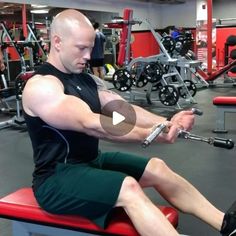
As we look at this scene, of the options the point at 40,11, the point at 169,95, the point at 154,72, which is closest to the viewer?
the point at 169,95

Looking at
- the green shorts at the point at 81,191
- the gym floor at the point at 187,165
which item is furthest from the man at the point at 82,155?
the gym floor at the point at 187,165

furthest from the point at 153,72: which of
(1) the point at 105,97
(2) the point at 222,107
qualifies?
(1) the point at 105,97

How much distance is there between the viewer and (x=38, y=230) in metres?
1.56

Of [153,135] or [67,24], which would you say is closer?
[153,135]

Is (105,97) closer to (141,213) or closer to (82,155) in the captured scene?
(82,155)

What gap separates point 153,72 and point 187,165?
2800 mm

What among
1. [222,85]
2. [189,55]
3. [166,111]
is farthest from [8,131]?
[222,85]

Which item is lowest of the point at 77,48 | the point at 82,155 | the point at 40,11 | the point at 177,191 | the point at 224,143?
the point at 177,191

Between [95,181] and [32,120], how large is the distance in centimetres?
36

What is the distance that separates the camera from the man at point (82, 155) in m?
1.36

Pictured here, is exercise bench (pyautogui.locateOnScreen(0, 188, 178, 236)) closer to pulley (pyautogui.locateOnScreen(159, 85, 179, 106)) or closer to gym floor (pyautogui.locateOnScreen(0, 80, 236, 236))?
gym floor (pyautogui.locateOnScreen(0, 80, 236, 236))

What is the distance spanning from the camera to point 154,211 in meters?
1.34

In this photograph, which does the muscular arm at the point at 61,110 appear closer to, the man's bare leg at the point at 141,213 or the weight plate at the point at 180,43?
the man's bare leg at the point at 141,213

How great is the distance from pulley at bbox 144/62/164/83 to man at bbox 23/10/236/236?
4.09 m
